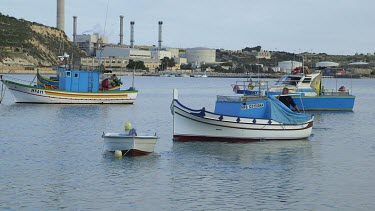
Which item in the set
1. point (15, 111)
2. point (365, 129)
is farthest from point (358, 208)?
point (15, 111)

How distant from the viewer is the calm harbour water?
2103 cm

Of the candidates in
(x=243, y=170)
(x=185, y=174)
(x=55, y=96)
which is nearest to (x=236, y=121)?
(x=243, y=170)

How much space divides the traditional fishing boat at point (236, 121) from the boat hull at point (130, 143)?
3.89 m

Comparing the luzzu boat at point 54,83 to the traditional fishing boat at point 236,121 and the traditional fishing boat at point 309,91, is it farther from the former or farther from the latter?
the traditional fishing boat at point 236,121

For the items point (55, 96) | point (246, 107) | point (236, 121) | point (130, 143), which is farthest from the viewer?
point (55, 96)

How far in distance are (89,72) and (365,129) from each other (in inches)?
981

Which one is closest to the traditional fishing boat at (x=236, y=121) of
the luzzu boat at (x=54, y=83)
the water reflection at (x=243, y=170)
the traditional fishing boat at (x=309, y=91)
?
the water reflection at (x=243, y=170)

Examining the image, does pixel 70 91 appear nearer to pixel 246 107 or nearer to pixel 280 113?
pixel 246 107

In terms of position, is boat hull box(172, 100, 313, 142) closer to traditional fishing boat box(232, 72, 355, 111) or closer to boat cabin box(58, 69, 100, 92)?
traditional fishing boat box(232, 72, 355, 111)

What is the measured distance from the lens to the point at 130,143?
28531 millimetres

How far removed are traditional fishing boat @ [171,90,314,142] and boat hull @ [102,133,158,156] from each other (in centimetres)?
389

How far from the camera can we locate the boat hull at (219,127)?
107 ft

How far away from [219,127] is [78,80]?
95.1 feet

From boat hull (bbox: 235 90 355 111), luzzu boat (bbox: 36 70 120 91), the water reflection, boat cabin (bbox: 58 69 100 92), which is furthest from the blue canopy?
luzzu boat (bbox: 36 70 120 91)
